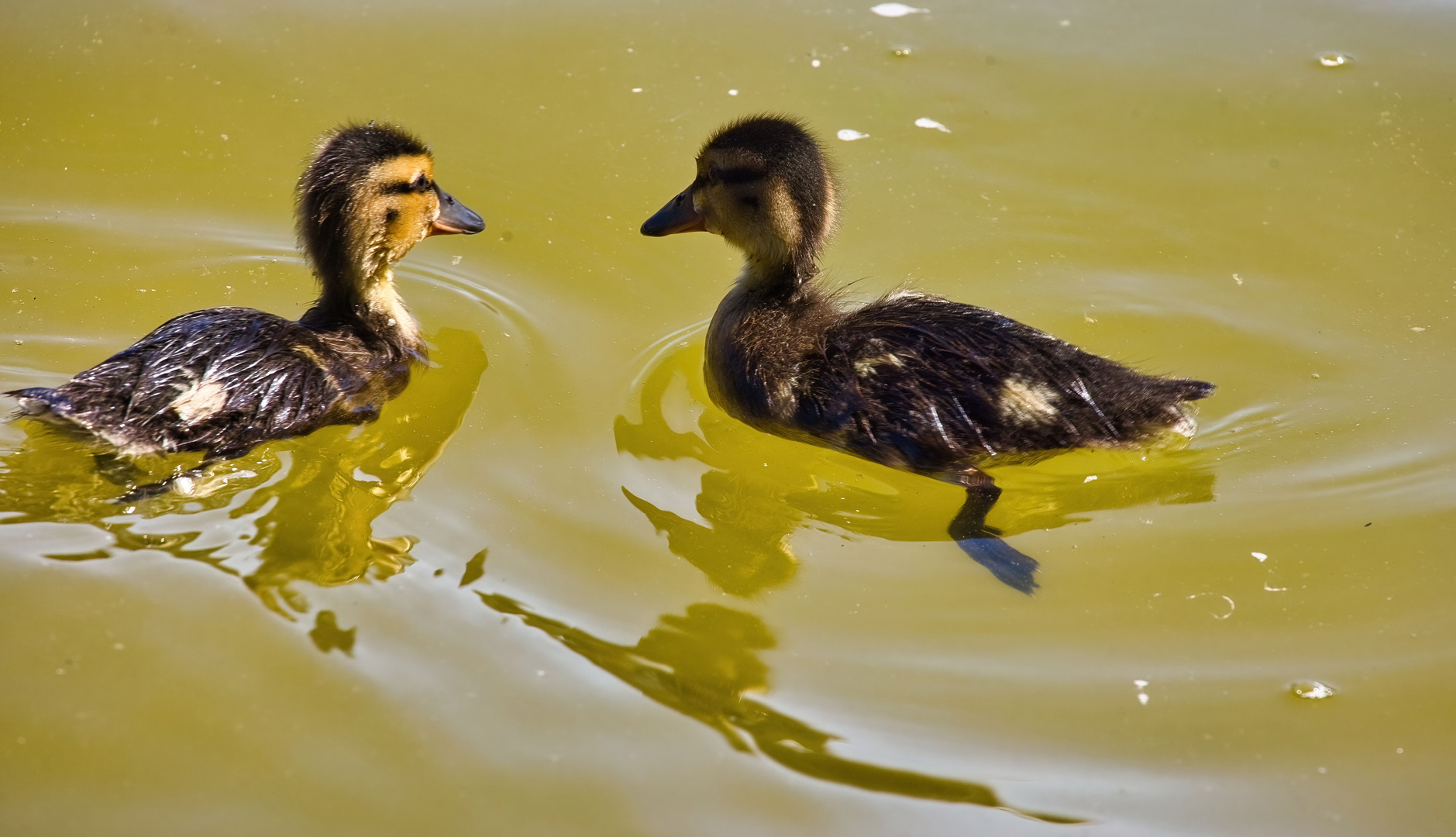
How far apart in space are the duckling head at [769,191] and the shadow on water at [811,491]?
0.56m

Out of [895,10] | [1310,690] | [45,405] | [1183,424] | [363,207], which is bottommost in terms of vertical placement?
[1310,690]

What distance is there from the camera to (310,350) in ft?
12.3

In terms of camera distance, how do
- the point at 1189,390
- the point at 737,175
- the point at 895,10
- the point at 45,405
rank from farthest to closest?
the point at 895,10, the point at 737,175, the point at 1189,390, the point at 45,405

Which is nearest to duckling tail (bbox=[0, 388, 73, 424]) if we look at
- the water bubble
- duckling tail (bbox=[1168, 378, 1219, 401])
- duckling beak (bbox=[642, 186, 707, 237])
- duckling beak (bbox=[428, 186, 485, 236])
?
duckling beak (bbox=[428, 186, 485, 236])

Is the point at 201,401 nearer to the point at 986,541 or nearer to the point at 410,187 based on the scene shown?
the point at 410,187

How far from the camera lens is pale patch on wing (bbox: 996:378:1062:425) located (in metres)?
3.53

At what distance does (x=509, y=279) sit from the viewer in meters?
4.46

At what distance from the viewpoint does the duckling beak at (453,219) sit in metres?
4.22

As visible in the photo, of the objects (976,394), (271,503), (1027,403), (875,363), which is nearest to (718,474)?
(875,363)

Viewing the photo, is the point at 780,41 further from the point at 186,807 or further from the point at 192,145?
the point at 186,807

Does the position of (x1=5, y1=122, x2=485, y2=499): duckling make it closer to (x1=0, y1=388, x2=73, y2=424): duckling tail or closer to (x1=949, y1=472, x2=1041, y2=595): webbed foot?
(x1=0, y1=388, x2=73, y2=424): duckling tail

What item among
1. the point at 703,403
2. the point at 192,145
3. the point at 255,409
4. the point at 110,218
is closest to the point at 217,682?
the point at 255,409

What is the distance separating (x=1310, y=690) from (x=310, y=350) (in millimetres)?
2846

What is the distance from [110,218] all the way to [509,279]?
1491 mm
